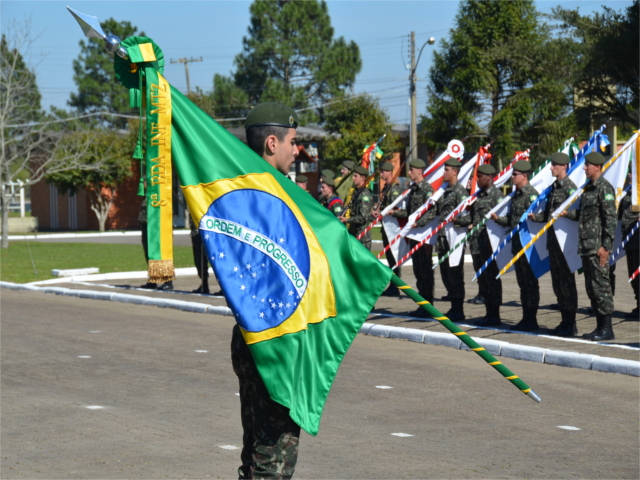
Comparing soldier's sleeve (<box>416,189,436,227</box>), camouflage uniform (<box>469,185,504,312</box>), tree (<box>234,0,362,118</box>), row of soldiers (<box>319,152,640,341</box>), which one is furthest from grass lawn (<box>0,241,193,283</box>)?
tree (<box>234,0,362,118</box>)

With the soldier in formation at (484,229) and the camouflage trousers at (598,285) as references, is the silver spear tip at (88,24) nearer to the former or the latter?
the camouflage trousers at (598,285)

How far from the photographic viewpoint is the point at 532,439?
6.59 meters

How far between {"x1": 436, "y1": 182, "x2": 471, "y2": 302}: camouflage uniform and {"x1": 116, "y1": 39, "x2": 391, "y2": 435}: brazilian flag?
8.89 metres

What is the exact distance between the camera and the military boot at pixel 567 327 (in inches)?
435

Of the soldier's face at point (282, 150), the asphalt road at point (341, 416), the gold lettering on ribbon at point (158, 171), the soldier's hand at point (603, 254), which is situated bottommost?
the asphalt road at point (341, 416)

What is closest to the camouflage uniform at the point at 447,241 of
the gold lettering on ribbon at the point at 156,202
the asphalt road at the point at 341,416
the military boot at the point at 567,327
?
the asphalt road at the point at 341,416

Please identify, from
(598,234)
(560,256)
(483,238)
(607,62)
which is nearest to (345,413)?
(598,234)

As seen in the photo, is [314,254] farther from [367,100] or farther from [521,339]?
[367,100]

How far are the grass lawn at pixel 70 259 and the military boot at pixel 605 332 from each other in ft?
43.7

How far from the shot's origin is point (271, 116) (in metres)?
3.88

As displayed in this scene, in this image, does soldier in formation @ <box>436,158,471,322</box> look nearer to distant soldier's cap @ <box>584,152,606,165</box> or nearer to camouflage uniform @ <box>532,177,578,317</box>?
camouflage uniform @ <box>532,177,578,317</box>

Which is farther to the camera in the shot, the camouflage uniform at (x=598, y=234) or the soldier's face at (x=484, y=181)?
the soldier's face at (x=484, y=181)

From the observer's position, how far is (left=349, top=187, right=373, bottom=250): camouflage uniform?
14922 mm

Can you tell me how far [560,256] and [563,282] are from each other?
335 millimetres
